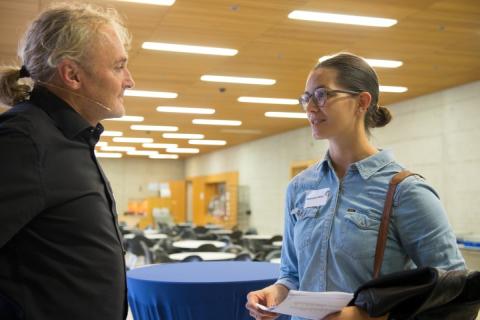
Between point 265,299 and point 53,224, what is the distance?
859mm

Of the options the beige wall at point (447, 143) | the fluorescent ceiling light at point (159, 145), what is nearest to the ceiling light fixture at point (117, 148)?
the fluorescent ceiling light at point (159, 145)

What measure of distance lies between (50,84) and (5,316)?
2.05ft

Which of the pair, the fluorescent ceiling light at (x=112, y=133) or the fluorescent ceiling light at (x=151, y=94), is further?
the fluorescent ceiling light at (x=112, y=133)

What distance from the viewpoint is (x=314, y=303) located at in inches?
55.9

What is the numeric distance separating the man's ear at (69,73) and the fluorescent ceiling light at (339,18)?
4125mm

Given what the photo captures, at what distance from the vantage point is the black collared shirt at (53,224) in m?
1.23

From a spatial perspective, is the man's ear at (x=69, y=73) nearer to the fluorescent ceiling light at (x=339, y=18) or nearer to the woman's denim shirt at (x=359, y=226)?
the woman's denim shirt at (x=359, y=226)

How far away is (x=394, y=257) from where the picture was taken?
61.4 inches

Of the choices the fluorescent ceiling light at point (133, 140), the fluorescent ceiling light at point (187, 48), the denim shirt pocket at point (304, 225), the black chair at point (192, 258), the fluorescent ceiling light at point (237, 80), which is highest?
the fluorescent ceiling light at point (187, 48)

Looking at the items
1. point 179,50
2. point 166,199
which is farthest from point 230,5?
point 166,199

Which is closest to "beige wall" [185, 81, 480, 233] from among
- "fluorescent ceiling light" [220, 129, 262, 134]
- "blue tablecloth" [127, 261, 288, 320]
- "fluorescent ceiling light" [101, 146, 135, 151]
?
"fluorescent ceiling light" [220, 129, 262, 134]

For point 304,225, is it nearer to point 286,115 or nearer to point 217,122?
point 286,115

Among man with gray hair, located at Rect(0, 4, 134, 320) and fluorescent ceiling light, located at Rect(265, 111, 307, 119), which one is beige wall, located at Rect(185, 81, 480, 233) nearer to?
fluorescent ceiling light, located at Rect(265, 111, 307, 119)

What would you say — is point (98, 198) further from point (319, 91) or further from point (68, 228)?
point (319, 91)
